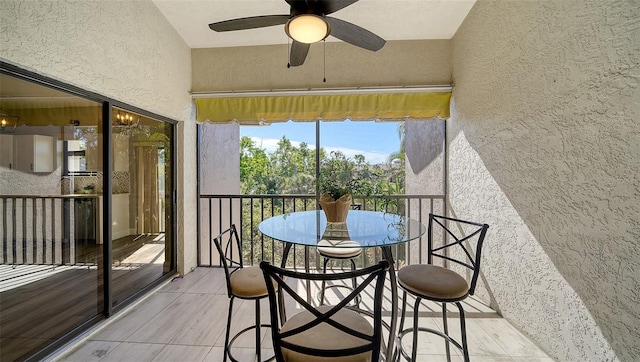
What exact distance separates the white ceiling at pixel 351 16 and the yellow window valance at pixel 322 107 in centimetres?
67

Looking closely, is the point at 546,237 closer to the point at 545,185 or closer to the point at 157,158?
the point at 545,185

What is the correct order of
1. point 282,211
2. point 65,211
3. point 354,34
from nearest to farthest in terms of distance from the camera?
point 354,34 < point 65,211 < point 282,211

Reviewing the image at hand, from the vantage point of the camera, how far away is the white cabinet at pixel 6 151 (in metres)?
1.47

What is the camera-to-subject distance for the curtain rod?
2.90m

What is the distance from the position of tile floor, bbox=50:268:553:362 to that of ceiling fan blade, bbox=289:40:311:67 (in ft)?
7.18

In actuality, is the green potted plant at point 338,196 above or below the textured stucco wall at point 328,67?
below

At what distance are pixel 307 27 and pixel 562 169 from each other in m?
1.80

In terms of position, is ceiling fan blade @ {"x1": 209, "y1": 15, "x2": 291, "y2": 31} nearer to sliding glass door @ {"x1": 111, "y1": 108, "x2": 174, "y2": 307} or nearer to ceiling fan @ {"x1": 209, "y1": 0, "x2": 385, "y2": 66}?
ceiling fan @ {"x1": 209, "y1": 0, "x2": 385, "y2": 66}

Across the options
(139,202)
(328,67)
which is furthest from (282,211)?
(328,67)

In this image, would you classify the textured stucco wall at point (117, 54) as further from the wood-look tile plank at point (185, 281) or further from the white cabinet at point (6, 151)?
the white cabinet at point (6, 151)

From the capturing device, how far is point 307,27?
5.05ft

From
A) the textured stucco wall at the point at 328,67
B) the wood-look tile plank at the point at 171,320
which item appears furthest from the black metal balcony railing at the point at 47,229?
the textured stucco wall at the point at 328,67

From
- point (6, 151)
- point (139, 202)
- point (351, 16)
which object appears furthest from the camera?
point (351, 16)

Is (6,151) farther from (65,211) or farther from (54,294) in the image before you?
(54,294)
